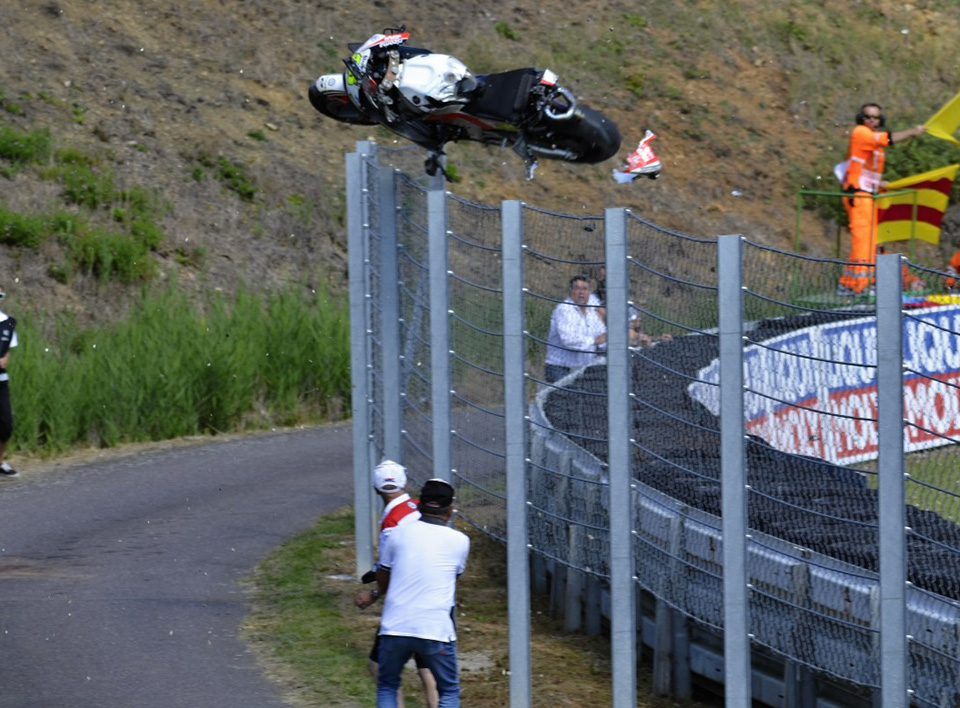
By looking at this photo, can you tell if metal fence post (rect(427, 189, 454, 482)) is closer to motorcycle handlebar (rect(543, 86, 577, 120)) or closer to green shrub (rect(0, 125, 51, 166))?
motorcycle handlebar (rect(543, 86, 577, 120))

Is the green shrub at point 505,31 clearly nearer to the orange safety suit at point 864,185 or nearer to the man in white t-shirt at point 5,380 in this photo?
the orange safety suit at point 864,185

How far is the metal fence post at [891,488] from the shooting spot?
244 inches

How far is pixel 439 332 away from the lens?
9234mm

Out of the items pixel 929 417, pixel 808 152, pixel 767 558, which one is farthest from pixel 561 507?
pixel 808 152

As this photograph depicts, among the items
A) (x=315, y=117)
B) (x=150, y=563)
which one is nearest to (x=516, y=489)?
(x=150, y=563)

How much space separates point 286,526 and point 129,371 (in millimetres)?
5184

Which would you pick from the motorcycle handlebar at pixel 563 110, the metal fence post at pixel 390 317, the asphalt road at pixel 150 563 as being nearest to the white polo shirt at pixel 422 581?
the asphalt road at pixel 150 563

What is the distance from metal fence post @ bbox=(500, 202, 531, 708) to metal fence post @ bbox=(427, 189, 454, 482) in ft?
2.41

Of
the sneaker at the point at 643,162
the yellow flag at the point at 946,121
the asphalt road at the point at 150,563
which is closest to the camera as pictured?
the asphalt road at the point at 150,563

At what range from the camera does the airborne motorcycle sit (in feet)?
34.3

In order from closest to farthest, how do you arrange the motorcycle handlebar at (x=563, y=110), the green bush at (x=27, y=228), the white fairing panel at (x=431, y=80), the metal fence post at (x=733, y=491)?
the metal fence post at (x=733, y=491) < the white fairing panel at (x=431, y=80) < the motorcycle handlebar at (x=563, y=110) < the green bush at (x=27, y=228)

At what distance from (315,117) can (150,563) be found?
1899 cm

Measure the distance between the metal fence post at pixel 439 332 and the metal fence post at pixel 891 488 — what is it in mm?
3380

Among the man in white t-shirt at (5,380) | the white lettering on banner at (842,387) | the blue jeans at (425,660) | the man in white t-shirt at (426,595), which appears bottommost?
the man in white t-shirt at (5,380)
